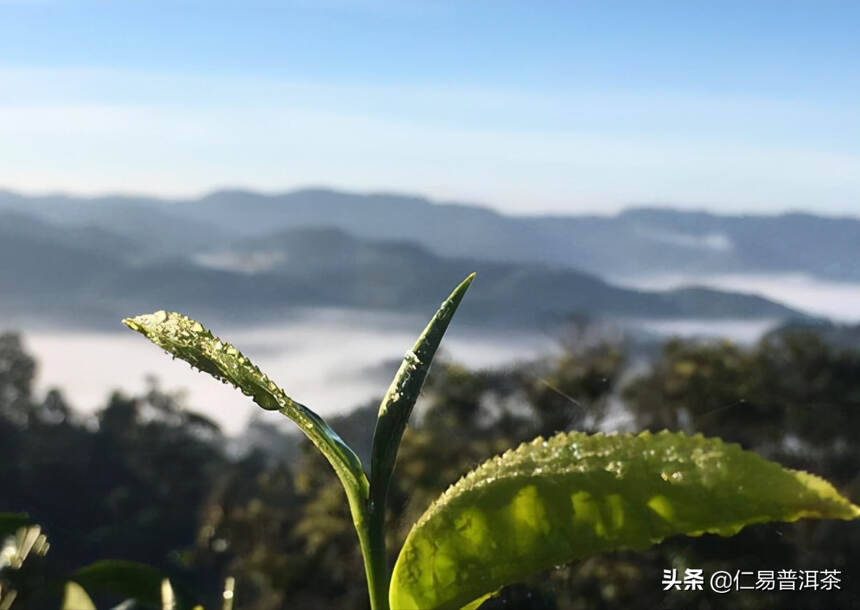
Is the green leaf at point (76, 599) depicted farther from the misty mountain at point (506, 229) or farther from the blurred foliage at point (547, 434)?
the misty mountain at point (506, 229)

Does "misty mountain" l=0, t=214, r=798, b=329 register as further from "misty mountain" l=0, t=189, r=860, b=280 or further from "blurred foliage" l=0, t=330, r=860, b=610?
"blurred foliage" l=0, t=330, r=860, b=610

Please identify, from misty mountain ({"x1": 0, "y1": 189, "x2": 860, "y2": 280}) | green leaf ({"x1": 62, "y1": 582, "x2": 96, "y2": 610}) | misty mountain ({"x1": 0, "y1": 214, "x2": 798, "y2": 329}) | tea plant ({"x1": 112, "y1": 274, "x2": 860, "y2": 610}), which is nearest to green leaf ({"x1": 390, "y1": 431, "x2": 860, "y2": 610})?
tea plant ({"x1": 112, "y1": 274, "x2": 860, "y2": 610})

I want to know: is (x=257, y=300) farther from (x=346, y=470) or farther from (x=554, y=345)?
(x=346, y=470)

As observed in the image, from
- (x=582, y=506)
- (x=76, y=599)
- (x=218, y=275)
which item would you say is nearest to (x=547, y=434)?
(x=582, y=506)

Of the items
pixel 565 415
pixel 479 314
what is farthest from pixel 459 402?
pixel 479 314

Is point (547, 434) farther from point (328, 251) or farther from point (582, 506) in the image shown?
point (328, 251)
